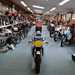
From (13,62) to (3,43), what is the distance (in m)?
2.35

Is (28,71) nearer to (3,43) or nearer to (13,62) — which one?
(13,62)

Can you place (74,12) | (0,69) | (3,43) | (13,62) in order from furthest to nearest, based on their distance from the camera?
1. (74,12)
2. (3,43)
3. (13,62)
4. (0,69)

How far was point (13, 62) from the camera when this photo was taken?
560 cm

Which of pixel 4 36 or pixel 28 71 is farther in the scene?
pixel 4 36

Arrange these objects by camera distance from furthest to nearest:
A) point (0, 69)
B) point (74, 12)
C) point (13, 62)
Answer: point (74, 12), point (13, 62), point (0, 69)

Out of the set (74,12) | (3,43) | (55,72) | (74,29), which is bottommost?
(55,72)

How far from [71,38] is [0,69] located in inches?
221

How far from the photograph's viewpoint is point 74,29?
992 centimetres

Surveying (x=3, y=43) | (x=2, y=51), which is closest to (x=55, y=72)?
(x=2, y=51)

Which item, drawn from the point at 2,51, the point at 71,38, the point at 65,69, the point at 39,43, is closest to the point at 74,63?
the point at 65,69

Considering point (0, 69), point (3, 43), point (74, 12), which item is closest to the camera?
point (0, 69)

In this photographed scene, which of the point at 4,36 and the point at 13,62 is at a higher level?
the point at 4,36

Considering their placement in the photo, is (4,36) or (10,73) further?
(4,36)

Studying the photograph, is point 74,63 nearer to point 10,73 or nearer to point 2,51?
point 10,73
